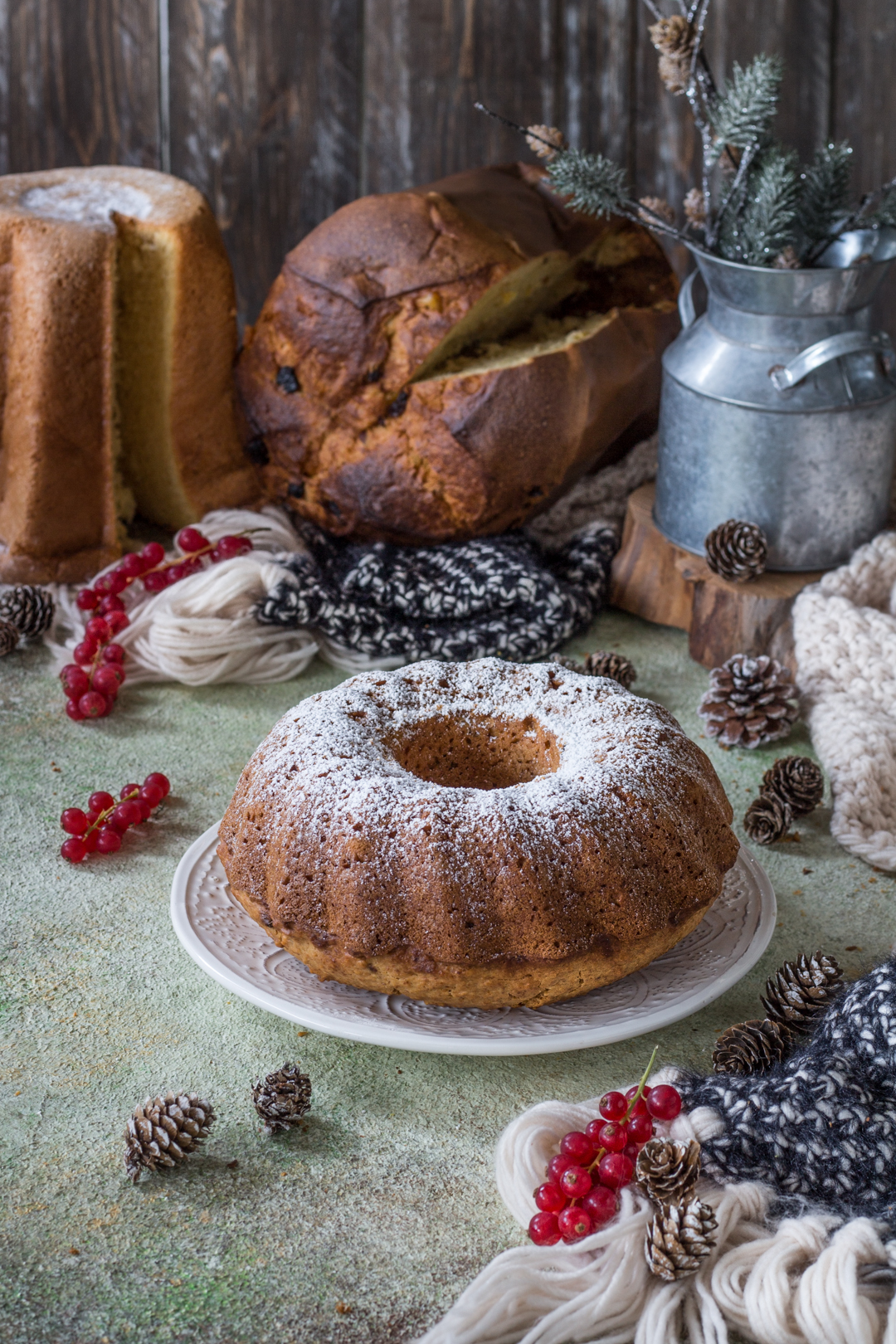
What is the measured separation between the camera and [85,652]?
1718 mm

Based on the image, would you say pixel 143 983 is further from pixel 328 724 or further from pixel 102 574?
pixel 102 574

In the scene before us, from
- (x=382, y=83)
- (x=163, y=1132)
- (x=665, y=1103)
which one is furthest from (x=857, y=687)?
(x=382, y=83)

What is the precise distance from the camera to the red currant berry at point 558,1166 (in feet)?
2.99

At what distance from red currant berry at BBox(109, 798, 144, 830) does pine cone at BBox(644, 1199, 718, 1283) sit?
760 mm

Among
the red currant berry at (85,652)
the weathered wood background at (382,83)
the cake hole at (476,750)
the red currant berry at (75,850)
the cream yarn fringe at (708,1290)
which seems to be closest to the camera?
the cream yarn fringe at (708,1290)

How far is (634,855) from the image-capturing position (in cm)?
108

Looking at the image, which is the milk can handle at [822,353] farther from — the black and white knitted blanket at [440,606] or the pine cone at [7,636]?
the pine cone at [7,636]

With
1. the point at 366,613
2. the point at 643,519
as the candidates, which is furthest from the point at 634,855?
the point at 643,519

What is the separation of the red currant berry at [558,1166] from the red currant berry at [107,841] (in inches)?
25.5

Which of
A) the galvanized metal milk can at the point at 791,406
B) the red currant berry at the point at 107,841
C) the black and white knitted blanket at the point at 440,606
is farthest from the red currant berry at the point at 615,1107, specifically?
the galvanized metal milk can at the point at 791,406

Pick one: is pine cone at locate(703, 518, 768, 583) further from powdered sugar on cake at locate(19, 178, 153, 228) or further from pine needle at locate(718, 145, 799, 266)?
powdered sugar on cake at locate(19, 178, 153, 228)

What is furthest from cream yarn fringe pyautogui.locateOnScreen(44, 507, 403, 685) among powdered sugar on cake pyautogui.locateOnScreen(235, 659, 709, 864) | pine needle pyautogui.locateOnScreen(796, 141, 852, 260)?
pine needle pyautogui.locateOnScreen(796, 141, 852, 260)

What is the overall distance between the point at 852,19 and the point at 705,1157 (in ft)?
6.82

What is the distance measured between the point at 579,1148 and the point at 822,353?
110 cm
